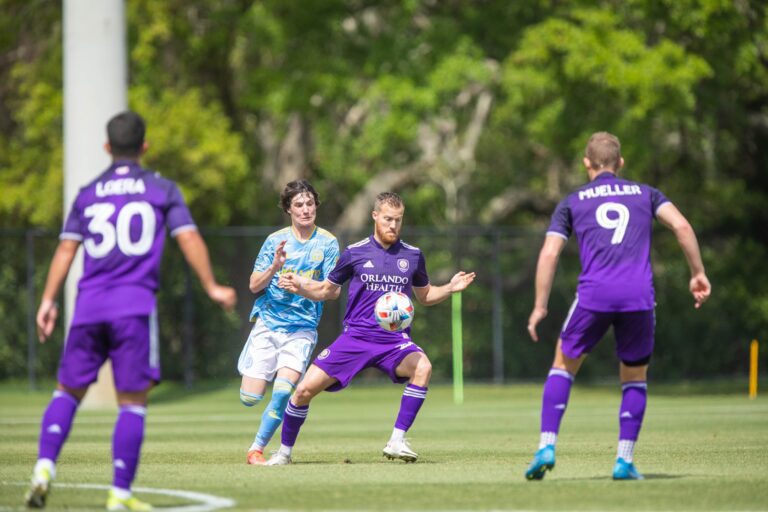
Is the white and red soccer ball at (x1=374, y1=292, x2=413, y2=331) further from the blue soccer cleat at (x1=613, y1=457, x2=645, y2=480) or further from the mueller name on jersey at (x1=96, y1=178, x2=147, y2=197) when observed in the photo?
the mueller name on jersey at (x1=96, y1=178, x2=147, y2=197)

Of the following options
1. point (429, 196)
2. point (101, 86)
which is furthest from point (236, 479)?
point (429, 196)

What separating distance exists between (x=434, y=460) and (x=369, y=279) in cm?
148

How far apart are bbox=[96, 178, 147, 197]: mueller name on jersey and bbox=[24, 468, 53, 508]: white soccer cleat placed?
1.49m

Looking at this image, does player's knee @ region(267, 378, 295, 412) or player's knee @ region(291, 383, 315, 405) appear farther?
player's knee @ region(267, 378, 295, 412)

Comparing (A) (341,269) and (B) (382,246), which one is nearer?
(A) (341,269)

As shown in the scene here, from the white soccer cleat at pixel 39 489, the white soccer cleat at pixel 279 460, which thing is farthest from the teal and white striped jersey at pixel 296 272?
the white soccer cleat at pixel 39 489

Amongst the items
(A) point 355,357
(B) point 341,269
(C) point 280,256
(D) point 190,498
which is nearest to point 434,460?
(A) point 355,357

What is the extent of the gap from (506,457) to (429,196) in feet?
70.2

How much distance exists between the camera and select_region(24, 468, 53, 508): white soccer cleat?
24.5 ft

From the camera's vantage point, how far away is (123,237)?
25.0 ft

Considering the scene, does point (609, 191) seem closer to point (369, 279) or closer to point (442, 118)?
point (369, 279)

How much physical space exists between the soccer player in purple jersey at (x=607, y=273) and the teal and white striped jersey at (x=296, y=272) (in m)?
2.70

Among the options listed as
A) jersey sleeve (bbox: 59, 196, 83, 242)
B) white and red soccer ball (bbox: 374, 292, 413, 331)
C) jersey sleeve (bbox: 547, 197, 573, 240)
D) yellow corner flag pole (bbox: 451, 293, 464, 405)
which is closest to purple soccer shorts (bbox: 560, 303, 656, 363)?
jersey sleeve (bbox: 547, 197, 573, 240)

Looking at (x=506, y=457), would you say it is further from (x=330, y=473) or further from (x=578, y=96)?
(x=578, y=96)
